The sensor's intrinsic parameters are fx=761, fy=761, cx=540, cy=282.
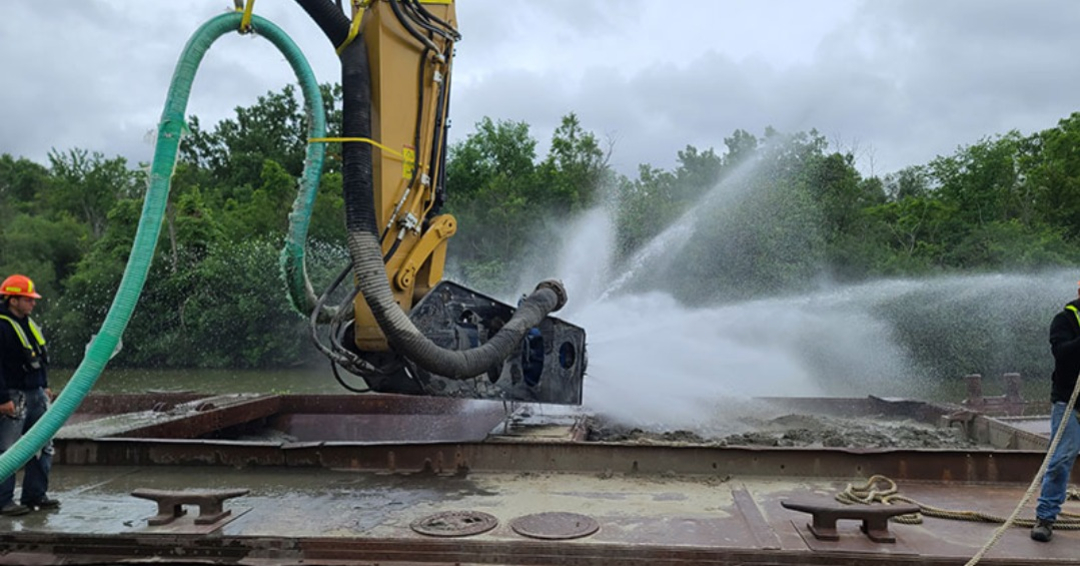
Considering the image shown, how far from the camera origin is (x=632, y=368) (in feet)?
32.0

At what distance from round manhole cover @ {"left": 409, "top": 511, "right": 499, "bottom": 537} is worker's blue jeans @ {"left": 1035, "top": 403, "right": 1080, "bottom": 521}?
304cm

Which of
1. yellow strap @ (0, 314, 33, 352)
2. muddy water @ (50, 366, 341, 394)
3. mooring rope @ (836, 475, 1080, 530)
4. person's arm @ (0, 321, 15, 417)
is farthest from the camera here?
muddy water @ (50, 366, 341, 394)

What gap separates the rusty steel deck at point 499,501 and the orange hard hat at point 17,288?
55.5 inches

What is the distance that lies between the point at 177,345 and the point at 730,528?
29097mm

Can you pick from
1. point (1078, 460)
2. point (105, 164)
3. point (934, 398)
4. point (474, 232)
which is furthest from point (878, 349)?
point (105, 164)

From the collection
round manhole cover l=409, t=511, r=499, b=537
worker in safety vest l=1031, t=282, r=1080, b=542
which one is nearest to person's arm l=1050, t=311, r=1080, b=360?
worker in safety vest l=1031, t=282, r=1080, b=542

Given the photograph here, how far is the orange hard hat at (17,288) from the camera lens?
4.94 metres

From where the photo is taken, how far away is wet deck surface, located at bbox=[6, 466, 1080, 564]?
394 centimetres

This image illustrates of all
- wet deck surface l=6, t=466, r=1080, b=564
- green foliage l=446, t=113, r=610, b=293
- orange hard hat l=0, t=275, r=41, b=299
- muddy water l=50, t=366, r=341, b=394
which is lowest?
muddy water l=50, t=366, r=341, b=394

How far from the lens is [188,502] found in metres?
4.42

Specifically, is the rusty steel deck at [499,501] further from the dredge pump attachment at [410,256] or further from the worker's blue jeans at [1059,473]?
the dredge pump attachment at [410,256]

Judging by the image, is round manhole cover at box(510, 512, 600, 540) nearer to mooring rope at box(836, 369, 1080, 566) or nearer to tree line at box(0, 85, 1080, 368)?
mooring rope at box(836, 369, 1080, 566)

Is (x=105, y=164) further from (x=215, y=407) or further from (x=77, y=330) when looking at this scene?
(x=215, y=407)

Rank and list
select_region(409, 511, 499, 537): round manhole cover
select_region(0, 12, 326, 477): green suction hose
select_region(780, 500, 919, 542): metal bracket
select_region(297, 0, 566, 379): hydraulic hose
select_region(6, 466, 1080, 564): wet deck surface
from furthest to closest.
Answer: select_region(297, 0, 566, 379): hydraulic hose < select_region(0, 12, 326, 477): green suction hose < select_region(409, 511, 499, 537): round manhole cover < select_region(780, 500, 919, 542): metal bracket < select_region(6, 466, 1080, 564): wet deck surface
